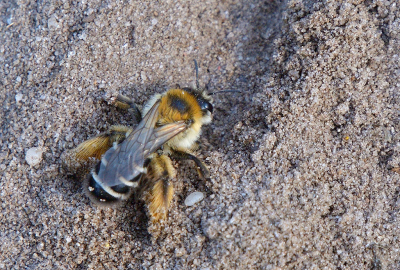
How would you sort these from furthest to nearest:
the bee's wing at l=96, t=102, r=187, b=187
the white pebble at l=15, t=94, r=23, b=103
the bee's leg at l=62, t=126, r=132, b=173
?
the white pebble at l=15, t=94, r=23, b=103, the bee's leg at l=62, t=126, r=132, b=173, the bee's wing at l=96, t=102, r=187, b=187

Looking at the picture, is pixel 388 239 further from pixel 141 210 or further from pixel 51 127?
pixel 51 127

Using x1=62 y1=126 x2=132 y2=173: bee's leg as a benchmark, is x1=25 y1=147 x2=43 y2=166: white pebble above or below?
above

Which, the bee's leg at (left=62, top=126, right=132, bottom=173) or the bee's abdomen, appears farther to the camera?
the bee's leg at (left=62, top=126, right=132, bottom=173)

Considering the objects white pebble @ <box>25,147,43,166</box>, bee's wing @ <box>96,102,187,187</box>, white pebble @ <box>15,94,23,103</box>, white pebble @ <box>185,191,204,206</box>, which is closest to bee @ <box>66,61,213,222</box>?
bee's wing @ <box>96,102,187,187</box>

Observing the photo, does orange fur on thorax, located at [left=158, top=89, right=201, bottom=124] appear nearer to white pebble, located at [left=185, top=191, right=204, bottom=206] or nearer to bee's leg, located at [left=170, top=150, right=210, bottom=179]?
bee's leg, located at [left=170, top=150, right=210, bottom=179]

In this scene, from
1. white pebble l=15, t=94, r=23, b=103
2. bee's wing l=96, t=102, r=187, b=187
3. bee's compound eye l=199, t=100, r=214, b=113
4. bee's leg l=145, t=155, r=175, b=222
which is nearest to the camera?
bee's wing l=96, t=102, r=187, b=187

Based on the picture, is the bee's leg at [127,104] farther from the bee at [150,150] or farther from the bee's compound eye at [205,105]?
the bee's compound eye at [205,105]

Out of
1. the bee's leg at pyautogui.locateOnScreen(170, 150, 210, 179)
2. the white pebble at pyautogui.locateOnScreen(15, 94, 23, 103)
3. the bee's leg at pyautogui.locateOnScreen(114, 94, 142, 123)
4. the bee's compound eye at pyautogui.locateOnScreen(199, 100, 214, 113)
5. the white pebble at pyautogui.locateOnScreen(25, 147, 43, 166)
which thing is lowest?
the bee's leg at pyautogui.locateOnScreen(170, 150, 210, 179)

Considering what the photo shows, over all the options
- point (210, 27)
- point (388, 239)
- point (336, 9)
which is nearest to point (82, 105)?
point (210, 27)
